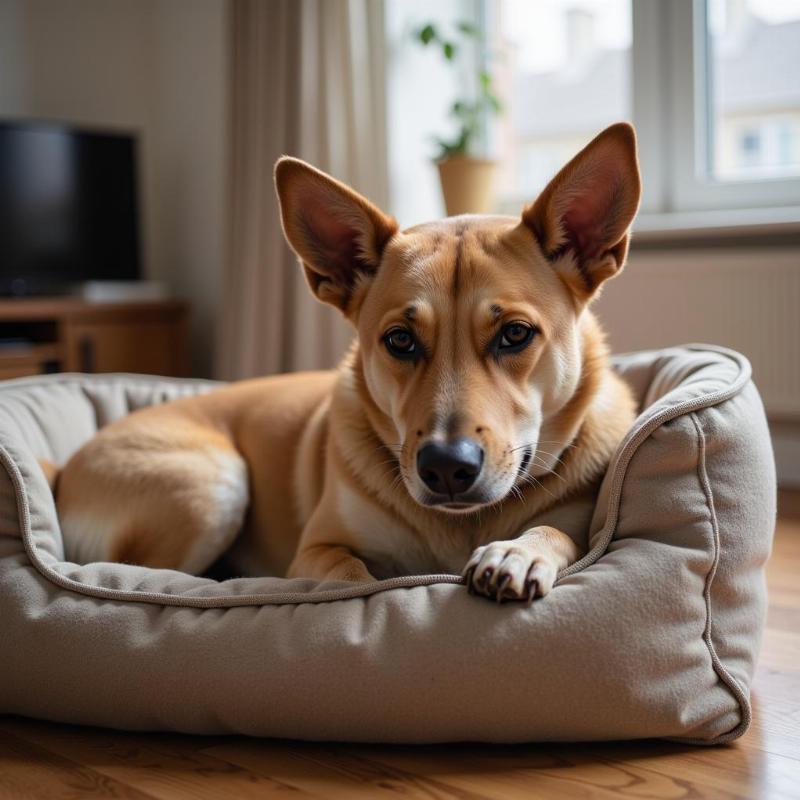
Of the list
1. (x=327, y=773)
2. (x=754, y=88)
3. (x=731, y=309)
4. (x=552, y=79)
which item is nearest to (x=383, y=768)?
(x=327, y=773)

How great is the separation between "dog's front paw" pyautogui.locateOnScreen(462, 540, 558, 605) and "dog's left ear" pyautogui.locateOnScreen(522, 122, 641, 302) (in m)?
0.51

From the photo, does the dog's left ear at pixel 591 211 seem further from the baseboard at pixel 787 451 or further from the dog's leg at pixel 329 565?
the baseboard at pixel 787 451

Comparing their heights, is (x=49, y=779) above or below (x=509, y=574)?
below

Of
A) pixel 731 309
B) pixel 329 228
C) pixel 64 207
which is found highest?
pixel 64 207

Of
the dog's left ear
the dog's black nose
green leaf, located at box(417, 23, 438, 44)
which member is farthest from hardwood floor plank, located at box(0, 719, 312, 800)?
green leaf, located at box(417, 23, 438, 44)

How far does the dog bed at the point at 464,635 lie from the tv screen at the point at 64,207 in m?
3.33

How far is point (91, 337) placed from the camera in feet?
14.9

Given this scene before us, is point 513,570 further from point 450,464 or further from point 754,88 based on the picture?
point 754,88

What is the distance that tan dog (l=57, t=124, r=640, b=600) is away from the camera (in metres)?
1.48

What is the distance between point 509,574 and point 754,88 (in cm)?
302

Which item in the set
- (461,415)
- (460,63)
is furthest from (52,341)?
(461,415)

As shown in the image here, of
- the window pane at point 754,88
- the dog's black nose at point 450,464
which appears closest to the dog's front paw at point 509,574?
the dog's black nose at point 450,464

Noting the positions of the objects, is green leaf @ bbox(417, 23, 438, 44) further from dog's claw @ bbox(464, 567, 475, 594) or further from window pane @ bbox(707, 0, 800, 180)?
dog's claw @ bbox(464, 567, 475, 594)

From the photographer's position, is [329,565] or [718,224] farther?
[718,224]
